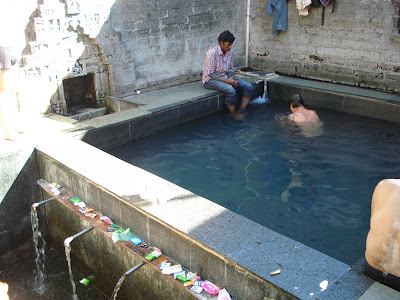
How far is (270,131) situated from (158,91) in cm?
271

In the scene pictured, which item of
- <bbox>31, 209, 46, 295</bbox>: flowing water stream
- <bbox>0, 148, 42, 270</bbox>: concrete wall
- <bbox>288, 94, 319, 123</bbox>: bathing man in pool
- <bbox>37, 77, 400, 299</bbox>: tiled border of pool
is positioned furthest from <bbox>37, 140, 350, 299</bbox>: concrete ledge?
<bbox>288, 94, 319, 123</bbox>: bathing man in pool

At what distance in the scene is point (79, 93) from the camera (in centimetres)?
800

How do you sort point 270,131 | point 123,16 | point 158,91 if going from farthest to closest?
point 158,91, point 123,16, point 270,131

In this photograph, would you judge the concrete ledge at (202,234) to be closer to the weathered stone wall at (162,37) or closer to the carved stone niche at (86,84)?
the carved stone niche at (86,84)

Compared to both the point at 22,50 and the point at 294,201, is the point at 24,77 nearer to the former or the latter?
the point at 22,50

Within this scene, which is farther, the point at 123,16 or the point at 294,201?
the point at 123,16

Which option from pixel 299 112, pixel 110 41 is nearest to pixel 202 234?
pixel 299 112

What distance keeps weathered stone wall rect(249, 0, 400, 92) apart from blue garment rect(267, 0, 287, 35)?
0.40 feet

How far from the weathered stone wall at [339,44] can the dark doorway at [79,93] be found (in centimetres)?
446

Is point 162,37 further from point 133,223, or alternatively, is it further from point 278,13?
point 133,223

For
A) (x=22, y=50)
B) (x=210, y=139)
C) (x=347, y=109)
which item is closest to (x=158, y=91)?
(x=210, y=139)

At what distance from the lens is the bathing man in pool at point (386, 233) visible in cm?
226

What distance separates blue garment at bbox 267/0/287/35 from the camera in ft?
31.6

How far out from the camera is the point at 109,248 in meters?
4.36
